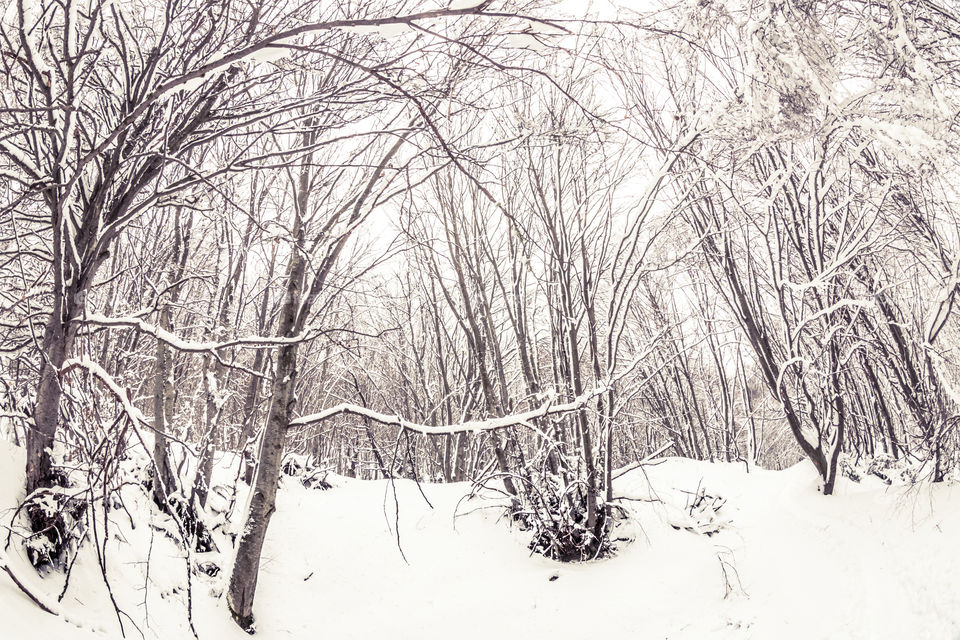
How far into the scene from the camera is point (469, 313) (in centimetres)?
680

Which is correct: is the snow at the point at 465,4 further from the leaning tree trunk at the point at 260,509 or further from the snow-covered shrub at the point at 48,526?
the leaning tree trunk at the point at 260,509

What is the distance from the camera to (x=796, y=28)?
3.17 m

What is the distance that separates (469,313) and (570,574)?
10.7 feet

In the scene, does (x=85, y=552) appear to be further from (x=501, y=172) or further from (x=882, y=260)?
(x=882, y=260)

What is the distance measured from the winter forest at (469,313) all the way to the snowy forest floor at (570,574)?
0.09 feet

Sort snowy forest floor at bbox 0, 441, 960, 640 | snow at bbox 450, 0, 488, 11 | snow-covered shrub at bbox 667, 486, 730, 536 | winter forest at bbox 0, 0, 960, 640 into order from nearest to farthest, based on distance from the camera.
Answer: snow at bbox 450, 0, 488, 11 < winter forest at bbox 0, 0, 960, 640 < snowy forest floor at bbox 0, 441, 960, 640 < snow-covered shrub at bbox 667, 486, 730, 536

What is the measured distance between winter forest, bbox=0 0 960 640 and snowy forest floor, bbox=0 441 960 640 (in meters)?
0.03

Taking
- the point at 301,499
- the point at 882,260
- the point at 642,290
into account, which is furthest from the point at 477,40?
the point at 642,290

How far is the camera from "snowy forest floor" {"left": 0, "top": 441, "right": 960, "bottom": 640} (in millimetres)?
3018

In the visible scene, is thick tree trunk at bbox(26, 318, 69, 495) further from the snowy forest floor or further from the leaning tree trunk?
the leaning tree trunk

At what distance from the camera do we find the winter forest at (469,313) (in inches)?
Answer: 81.7

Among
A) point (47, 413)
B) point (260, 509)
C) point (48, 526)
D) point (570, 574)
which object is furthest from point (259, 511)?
point (570, 574)

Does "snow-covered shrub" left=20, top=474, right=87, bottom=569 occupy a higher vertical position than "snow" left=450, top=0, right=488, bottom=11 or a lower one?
lower

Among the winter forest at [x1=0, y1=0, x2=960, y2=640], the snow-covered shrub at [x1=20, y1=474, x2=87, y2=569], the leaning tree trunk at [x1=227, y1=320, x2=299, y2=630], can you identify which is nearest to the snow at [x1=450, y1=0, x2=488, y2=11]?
the winter forest at [x1=0, y1=0, x2=960, y2=640]
